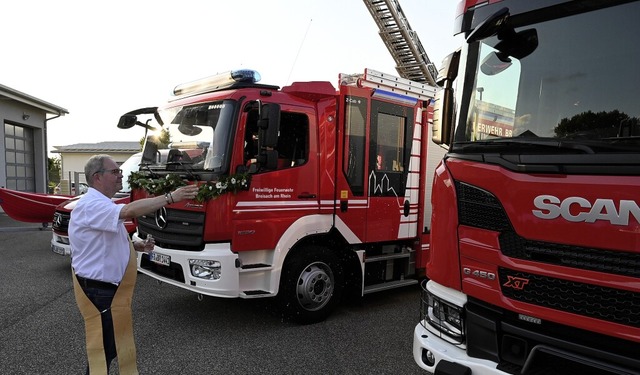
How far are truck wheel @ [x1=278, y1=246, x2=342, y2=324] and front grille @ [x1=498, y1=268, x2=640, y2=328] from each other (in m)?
2.55

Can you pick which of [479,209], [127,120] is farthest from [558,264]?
[127,120]

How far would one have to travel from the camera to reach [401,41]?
17469 mm

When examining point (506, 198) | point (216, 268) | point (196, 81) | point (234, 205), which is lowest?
point (216, 268)

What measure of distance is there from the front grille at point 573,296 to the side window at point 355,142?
8.96 feet

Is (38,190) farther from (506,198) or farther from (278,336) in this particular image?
(506,198)

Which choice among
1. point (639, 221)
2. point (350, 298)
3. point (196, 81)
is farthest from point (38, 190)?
point (639, 221)

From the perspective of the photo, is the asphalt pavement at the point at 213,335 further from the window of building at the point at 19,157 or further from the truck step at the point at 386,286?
the window of building at the point at 19,157

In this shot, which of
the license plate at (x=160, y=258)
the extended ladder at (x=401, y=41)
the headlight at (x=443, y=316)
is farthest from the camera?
the extended ladder at (x=401, y=41)

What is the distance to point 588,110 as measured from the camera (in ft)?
7.28

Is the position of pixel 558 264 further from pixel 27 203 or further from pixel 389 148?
pixel 27 203

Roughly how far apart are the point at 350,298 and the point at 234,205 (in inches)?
90.4

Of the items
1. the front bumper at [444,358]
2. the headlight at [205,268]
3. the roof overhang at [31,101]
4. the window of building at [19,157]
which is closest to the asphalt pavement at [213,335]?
the headlight at [205,268]

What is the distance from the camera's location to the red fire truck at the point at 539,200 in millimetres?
1949

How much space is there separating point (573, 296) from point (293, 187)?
9.58 ft
